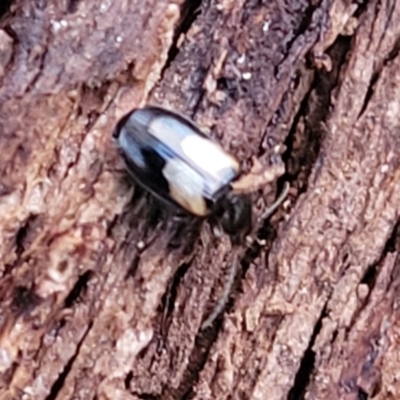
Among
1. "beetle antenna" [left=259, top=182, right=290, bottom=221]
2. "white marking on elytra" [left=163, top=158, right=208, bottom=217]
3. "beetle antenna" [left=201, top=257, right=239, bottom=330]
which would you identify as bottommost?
"beetle antenna" [left=201, top=257, right=239, bottom=330]

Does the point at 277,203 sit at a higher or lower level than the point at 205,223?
higher

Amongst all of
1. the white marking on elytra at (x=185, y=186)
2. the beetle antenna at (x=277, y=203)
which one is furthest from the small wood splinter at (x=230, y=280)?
the white marking on elytra at (x=185, y=186)

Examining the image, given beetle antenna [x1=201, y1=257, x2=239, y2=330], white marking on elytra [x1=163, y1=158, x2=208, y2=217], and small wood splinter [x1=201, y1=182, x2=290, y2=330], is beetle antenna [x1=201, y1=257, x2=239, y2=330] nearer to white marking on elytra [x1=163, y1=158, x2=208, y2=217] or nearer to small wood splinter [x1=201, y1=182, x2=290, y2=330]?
small wood splinter [x1=201, y1=182, x2=290, y2=330]

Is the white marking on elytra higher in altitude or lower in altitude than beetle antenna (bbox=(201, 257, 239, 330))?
higher

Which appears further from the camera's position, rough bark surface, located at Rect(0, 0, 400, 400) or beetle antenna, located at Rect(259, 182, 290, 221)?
beetle antenna, located at Rect(259, 182, 290, 221)

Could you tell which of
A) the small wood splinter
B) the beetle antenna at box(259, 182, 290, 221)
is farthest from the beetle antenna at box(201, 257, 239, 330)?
the beetle antenna at box(259, 182, 290, 221)

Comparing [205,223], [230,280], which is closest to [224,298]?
[230,280]

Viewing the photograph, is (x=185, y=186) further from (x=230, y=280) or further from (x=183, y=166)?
(x=230, y=280)
